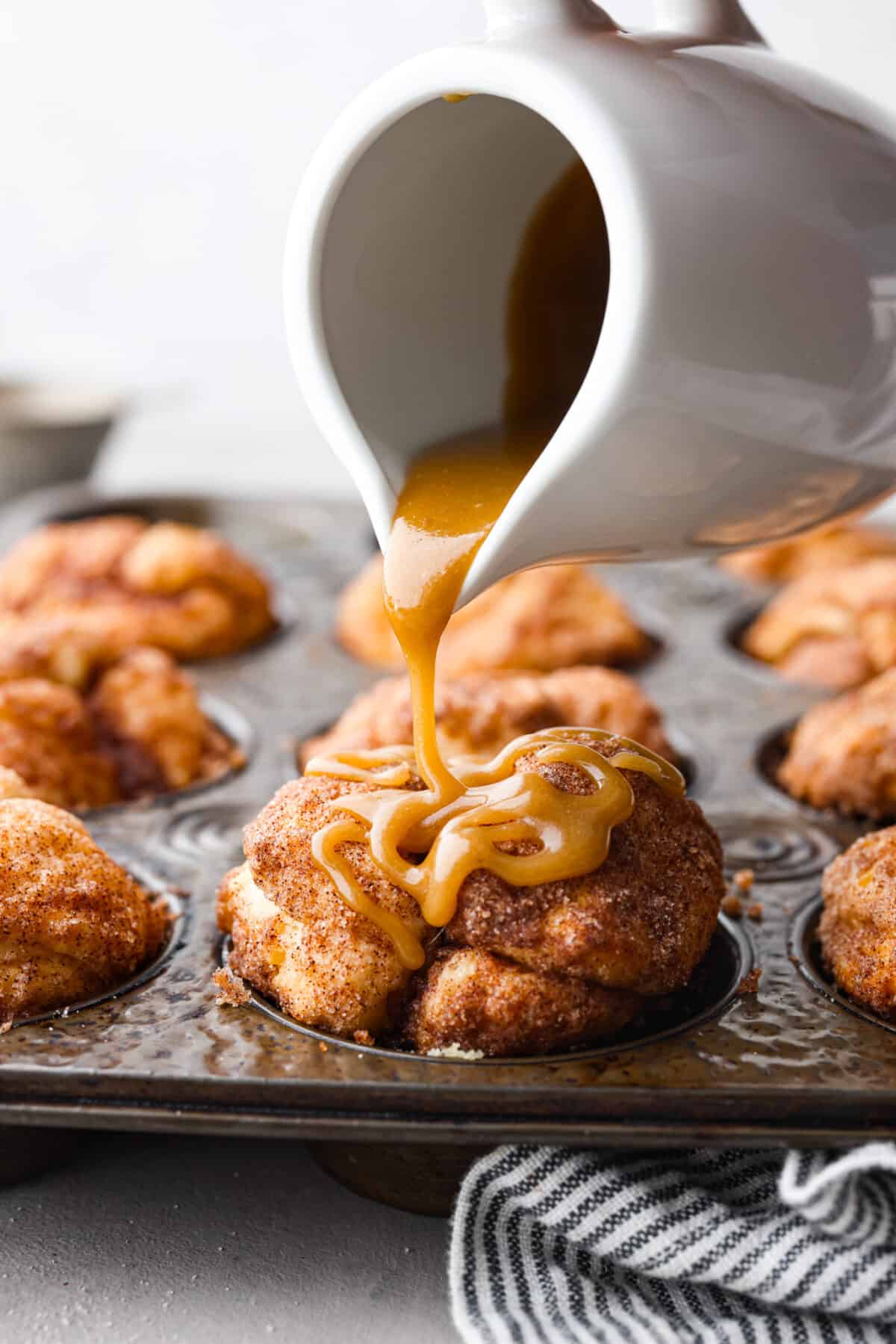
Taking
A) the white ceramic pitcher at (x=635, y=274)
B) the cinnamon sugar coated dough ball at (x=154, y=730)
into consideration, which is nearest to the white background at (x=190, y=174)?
the cinnamon sugar coated dough ball at (x=154, y=730)

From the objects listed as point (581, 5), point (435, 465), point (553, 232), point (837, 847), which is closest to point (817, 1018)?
point (837, 847)

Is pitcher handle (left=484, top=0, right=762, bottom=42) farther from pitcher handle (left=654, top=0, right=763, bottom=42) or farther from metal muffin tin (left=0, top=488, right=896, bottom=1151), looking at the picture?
metal muffin tin (left=0, top=488, right=896, bottom=1151)

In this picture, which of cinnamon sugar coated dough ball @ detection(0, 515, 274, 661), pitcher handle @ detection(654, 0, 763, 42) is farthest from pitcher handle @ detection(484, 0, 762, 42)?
cinnamon sugar coated dough ball @ detection(0, 515, 274, 661)

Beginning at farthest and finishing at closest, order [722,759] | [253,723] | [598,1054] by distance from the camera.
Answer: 1. [253,723]
2. [722,759]
3. [598,1054]

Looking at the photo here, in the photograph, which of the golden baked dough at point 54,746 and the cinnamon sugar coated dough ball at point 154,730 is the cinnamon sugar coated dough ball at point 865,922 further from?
the golden baked dough at point 54,746

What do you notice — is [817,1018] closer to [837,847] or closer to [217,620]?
[837,847]

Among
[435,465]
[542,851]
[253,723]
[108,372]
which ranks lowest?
[108,372]

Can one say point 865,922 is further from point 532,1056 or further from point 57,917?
point 57,917
